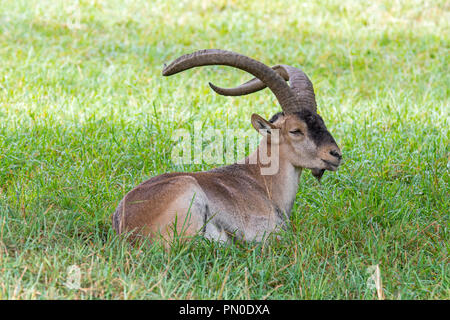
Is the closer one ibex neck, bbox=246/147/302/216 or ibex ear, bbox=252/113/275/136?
ibex ear, bbox=252/113/275/136

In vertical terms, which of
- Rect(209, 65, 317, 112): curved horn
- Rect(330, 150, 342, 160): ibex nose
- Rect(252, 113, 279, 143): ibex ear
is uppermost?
Rect(209, 65, 317, 112): curved horn

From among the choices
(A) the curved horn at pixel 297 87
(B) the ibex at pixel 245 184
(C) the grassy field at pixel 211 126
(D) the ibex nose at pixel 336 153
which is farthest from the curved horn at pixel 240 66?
(C) the grassy field at pixel 211 126

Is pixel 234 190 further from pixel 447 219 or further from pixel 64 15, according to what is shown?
pixel 64 15

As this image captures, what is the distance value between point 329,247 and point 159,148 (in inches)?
108

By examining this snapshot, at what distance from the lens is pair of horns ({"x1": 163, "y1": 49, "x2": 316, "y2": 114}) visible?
202 inches

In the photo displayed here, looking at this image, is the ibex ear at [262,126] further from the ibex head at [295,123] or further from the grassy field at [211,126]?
the grassy field at [211,126]

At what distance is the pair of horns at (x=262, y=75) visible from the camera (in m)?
5.12

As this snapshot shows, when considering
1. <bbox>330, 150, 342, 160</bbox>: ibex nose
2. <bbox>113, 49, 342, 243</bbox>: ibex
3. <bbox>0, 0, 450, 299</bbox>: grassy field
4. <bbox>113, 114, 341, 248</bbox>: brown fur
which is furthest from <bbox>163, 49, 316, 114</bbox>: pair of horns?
<bbox>0, 0, 450, 299</bbox>: grassy field

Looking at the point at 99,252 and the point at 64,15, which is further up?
the point at 64,15

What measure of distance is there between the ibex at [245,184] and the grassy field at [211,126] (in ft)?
0.61

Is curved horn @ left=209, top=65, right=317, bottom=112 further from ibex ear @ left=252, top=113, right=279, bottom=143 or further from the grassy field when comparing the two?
the grassy field

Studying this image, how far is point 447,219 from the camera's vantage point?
228 inches

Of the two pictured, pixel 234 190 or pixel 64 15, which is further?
pixel 64 15
